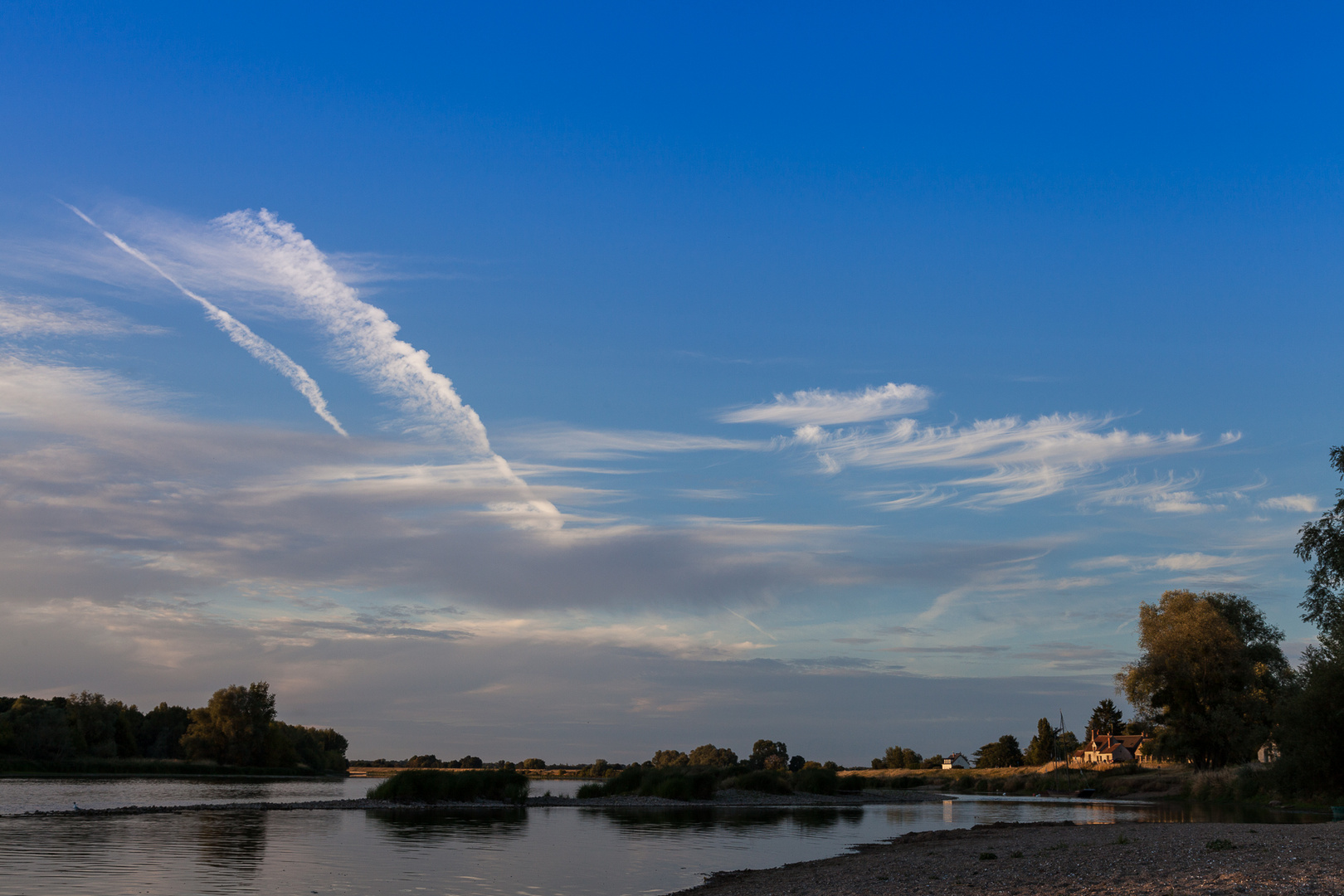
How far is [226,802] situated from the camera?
57.5m

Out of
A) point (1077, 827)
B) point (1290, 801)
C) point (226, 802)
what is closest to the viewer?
point (1077, 827)

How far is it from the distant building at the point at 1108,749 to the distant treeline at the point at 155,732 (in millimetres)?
116625

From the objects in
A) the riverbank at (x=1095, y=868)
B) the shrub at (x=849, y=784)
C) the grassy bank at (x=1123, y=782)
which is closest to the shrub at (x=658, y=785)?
the shrub at (x=849, y=784)

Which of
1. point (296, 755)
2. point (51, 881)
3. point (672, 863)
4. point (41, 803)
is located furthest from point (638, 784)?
point (296, 755)

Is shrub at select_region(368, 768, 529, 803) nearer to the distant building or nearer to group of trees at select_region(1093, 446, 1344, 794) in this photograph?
group of trees at select_region(1093, 446, 1344, 794)

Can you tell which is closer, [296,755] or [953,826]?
[953,826]

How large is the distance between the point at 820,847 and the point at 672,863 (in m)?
9.29

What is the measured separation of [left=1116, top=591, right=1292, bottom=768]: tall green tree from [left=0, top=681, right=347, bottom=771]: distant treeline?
10465 cm

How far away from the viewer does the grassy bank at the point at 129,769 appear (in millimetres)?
91188

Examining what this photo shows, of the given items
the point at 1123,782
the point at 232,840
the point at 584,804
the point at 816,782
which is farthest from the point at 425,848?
the point at 1123,782

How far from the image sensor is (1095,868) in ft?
70.1

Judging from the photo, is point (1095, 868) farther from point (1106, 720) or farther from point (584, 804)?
point (1106, 720)

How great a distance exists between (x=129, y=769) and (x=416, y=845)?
301ft

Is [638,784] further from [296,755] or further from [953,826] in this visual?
[296,755]
